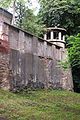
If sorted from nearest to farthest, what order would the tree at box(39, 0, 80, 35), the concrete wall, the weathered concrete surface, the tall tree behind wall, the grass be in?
the grass < the weathered concrete surface < the concrete wall < the tall tree behind wall < the tree at box(39, 0, 80, 35)

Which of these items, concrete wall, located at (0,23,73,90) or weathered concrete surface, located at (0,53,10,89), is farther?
concrete wall, located at (0,23,73,90)

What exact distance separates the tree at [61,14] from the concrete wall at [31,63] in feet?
18.5

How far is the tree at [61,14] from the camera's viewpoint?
76.8ft

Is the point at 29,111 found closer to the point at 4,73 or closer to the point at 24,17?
the point at 4,73

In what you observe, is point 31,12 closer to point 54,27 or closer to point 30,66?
point 54,27

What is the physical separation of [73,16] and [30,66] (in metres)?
10.0

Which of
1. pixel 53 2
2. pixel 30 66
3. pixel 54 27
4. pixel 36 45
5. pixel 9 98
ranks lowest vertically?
pixel 9 98

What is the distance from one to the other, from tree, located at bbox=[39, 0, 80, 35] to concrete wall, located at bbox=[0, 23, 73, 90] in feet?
Result: 18.5

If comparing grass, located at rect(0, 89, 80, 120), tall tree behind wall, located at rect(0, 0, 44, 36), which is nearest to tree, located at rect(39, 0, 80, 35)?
tall tree behind wall, located at rect(0, 0, 44, 36)

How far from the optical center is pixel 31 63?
15352mm

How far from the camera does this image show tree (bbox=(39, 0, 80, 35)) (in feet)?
76.8

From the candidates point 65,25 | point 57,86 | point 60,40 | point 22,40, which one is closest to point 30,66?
point 22,40

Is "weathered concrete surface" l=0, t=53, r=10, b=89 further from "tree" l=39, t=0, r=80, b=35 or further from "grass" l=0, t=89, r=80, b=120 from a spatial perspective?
"tree" l=39, t=0, r=80, b=35

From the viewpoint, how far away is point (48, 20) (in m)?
24.2
